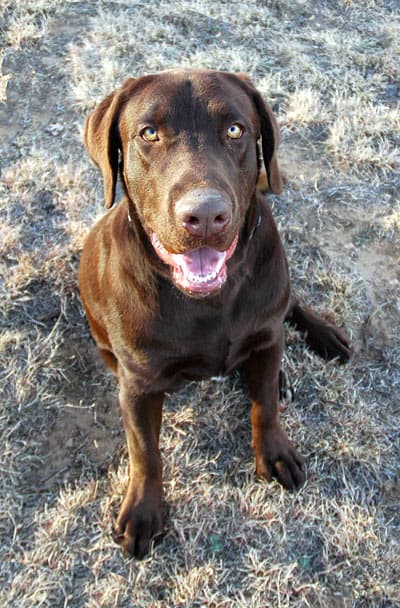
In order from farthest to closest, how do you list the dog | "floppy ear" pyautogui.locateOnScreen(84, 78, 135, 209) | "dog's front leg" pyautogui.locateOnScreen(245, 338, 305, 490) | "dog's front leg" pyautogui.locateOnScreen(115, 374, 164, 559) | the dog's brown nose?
"dog's front leg" pyautogui.locateOnScreen(245, 338, 305, 490)
"dog's front leg" pyautogui.locateOnScreen(115, 374, 164, 559)
"floppy ear" pyautogui.locateOnScreen(84, 78, 135, 209)
the dog
the dog's brown nose

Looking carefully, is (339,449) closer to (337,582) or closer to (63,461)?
(337,582)

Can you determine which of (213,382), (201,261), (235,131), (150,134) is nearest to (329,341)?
(213,382)

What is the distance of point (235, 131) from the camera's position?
87.6 inches

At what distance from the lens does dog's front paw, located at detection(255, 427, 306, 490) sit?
2844mm

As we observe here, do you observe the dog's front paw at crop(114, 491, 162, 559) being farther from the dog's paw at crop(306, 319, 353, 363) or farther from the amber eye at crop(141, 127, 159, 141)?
the amber eye at crop(141, 127, 159, 141)

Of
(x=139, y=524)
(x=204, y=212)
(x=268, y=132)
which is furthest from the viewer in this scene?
(x=139, y=524)

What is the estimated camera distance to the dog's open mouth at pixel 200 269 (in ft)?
7.14

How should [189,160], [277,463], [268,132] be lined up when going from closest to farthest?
[189,160] → [268,132] → [277,463]

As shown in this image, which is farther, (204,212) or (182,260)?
(182,260)

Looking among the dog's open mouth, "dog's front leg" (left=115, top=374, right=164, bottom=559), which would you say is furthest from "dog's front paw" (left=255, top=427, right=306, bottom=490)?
the dog's open mouth

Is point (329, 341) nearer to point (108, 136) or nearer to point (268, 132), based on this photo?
point (268, 132)

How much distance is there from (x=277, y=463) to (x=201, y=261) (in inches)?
42.8

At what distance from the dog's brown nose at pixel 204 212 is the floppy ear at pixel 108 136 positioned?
53 centimetres

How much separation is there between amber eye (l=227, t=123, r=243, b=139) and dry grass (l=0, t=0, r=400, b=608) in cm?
131
